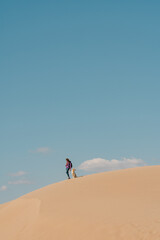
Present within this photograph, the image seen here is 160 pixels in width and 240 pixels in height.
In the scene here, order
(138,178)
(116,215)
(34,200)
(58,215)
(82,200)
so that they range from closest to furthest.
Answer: (116,215), (58,215), (82,200), (34,200), (138,178)

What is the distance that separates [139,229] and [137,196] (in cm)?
572

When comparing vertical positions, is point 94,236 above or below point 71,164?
below

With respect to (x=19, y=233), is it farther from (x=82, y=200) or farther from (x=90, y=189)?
(x=90, y=189)

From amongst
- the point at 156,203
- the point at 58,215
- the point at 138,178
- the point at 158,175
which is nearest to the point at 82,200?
the point at 58,215

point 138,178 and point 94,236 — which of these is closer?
point 94,236

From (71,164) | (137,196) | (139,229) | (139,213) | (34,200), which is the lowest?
(139,229)

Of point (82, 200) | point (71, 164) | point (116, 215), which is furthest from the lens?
point (71, 164)

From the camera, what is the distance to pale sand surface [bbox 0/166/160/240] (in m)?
14.5

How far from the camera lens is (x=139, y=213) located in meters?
15.7

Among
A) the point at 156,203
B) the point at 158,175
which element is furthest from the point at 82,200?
the point at 158,175

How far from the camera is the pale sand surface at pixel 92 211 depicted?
14.5 m

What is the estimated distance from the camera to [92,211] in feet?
55.4

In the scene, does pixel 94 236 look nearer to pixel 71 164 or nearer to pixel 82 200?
pixel 82 200

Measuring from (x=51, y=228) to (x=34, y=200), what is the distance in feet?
18.5
